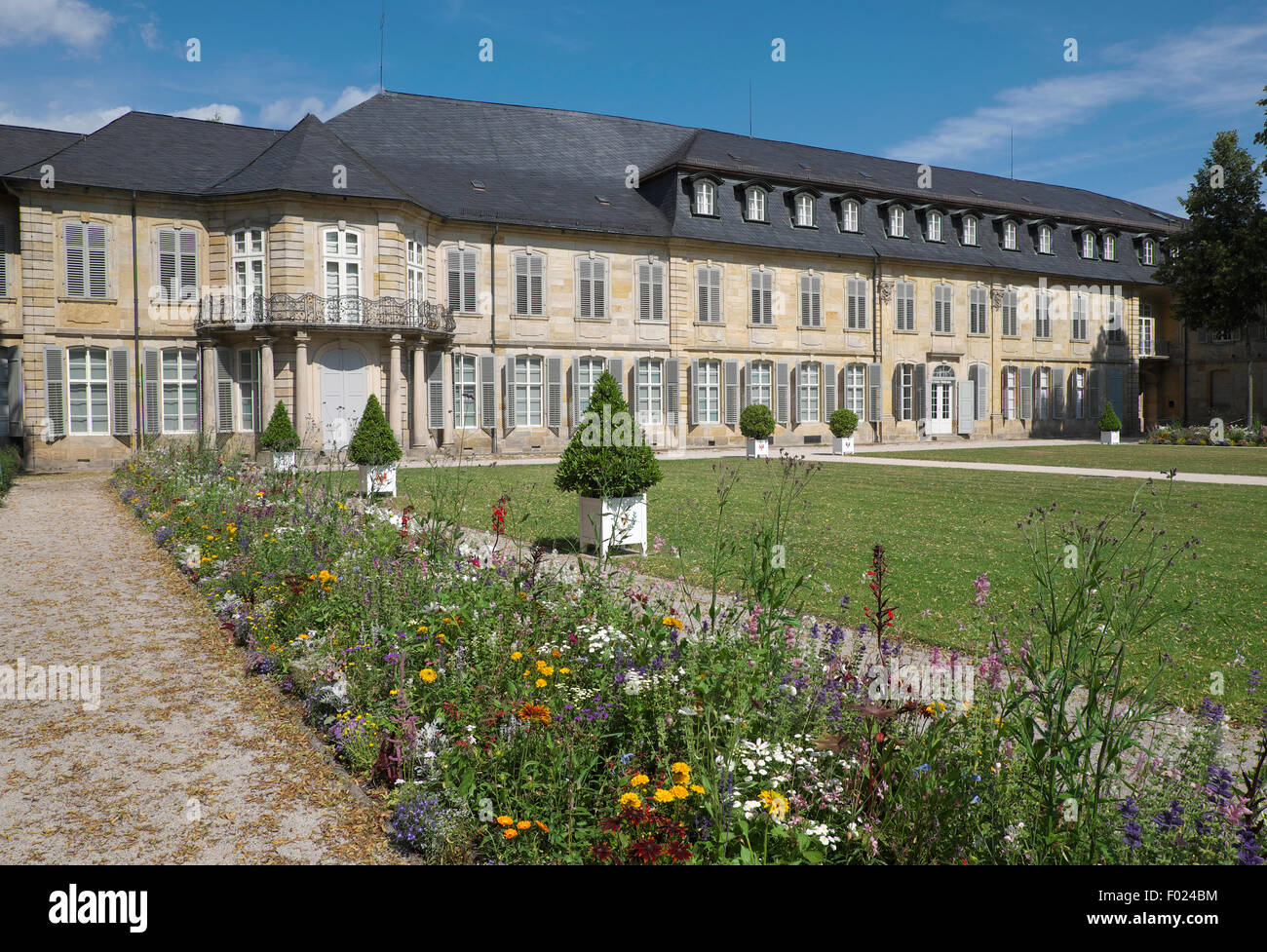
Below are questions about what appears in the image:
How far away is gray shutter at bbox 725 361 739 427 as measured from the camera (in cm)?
3116

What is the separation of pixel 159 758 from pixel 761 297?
29.1 m

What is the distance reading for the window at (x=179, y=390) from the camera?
958 inches

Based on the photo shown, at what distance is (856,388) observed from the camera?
33.7m

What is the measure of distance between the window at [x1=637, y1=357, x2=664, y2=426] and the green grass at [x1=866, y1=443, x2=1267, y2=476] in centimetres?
708

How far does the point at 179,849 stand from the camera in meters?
3.26

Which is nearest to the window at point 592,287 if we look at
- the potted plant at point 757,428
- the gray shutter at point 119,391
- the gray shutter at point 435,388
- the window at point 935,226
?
the gray shutter at point 435,388

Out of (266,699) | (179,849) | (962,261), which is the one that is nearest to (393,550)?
(266,699)

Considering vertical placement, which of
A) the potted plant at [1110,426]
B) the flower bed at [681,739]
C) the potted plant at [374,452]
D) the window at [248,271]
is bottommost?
the flower bed at [681,739]

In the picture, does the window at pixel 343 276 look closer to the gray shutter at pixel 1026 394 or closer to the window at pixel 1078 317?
the gray shutter at pixel 1026 394

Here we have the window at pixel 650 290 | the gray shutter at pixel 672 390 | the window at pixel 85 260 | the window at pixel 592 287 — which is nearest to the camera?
the window at pixel 85 260

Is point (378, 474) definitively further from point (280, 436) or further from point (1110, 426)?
point (1110, 426)

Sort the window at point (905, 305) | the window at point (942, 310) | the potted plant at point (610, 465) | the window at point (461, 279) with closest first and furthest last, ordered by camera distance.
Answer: the potted plant at point (610, 465) → the window at point (461, 279) → the window at point (905, 305) → the window at point (942, 310)

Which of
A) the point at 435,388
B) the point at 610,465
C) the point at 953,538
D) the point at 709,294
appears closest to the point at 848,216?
the point at 709,294

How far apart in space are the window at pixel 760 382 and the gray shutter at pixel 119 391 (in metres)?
19.1
